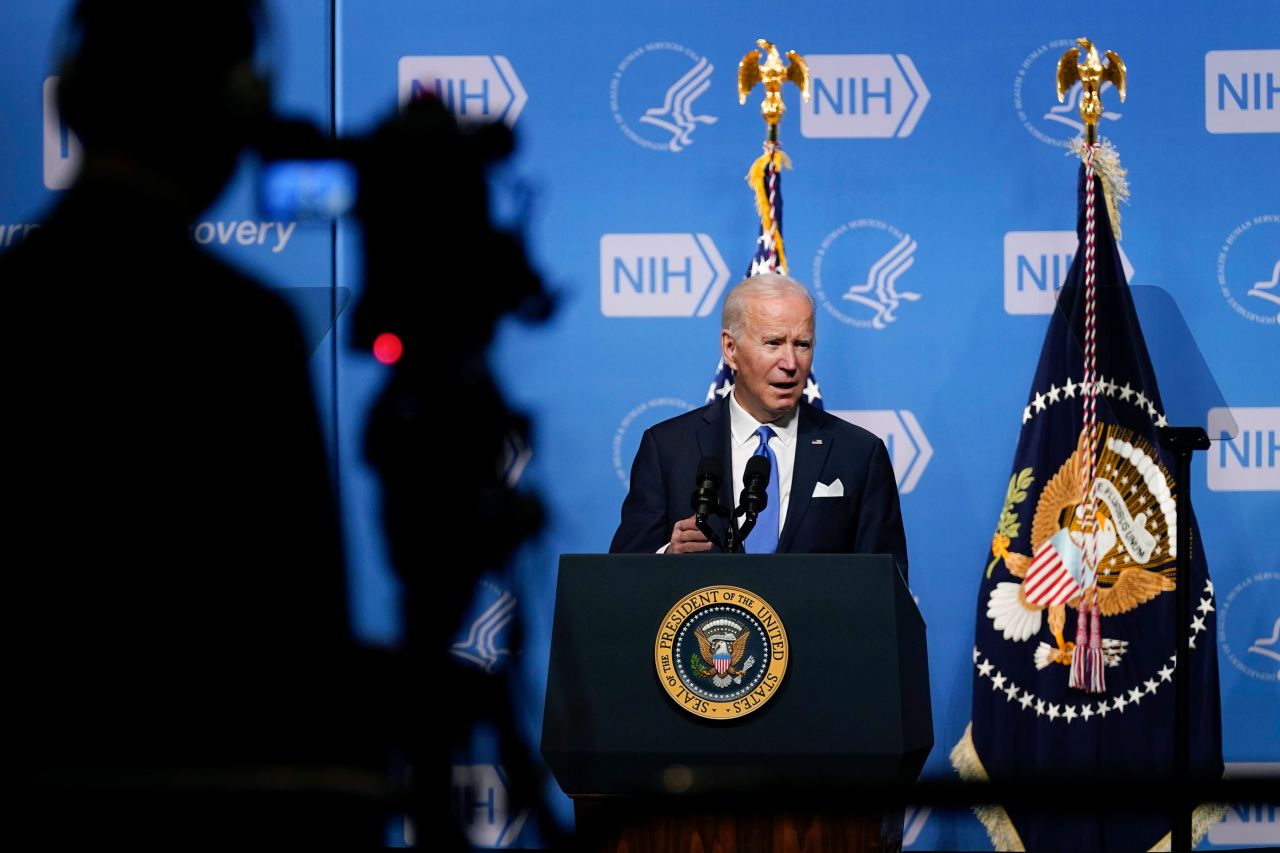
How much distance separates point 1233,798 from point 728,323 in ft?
10.4

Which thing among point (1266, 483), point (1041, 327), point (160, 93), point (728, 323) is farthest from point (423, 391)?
point (160, 93)

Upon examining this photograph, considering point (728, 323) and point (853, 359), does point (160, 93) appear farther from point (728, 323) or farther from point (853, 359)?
point (853, 359)

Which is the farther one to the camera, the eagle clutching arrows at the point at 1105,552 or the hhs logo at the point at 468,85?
the hhs logo at the point at 468,85

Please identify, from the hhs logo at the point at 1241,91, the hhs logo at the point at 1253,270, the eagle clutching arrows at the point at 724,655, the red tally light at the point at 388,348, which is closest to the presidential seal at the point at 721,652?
the eagle clutching arrows at the point at 724,655

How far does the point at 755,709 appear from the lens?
2766 mm

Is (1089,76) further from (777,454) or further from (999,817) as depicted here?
(999,817)

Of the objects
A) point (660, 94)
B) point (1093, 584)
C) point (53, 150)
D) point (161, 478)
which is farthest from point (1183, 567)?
point (53, 150)

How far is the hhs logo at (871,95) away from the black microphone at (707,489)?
2294 millimetres

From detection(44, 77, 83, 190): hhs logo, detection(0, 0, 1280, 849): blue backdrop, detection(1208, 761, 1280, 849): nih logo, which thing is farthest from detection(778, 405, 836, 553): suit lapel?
detection(44, 77, 83, 190): hhs logo

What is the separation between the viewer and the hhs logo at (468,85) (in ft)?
16.3

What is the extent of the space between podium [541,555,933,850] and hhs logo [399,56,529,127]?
249cm

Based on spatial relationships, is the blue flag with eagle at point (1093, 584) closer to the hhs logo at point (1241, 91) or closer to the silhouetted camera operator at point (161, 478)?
the hhs logo at point (1241, 91)

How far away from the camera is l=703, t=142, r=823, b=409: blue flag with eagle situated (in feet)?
15.0

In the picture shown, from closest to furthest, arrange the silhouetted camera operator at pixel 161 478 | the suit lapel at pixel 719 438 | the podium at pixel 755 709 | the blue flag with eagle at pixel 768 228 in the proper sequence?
1. the silhouetted camera operator at pixel 161 478
2. the podium at pixel 755 709
3. the suit lapel at pixel 719 438
4. the blue flag with eagle at pixel 768 228
